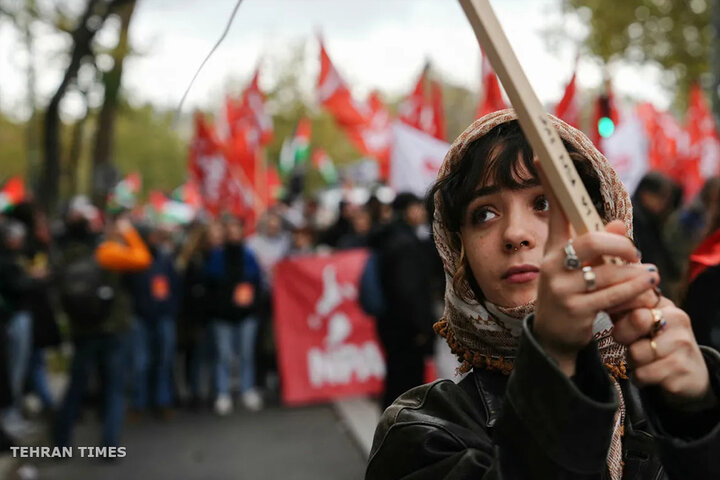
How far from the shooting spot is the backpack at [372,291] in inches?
255

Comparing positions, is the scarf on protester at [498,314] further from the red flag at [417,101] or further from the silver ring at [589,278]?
the red flag at [417,101]

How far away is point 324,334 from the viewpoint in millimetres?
9312

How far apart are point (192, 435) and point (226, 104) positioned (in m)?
8.49

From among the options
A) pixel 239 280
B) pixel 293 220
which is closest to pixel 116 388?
pixel 239 280

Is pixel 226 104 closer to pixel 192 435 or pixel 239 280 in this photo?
pixel 239 280

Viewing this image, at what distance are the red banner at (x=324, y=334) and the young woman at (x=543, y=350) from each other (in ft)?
24.9

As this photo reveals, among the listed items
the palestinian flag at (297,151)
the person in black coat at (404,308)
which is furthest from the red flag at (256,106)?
the person in black coat at (404,308)

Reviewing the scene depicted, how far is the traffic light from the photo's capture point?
→ 7.11 m

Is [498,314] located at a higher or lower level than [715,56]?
lower

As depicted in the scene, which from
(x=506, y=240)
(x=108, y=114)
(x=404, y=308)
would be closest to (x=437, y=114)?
(x=404, y=308)

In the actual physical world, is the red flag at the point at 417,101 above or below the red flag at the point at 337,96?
below

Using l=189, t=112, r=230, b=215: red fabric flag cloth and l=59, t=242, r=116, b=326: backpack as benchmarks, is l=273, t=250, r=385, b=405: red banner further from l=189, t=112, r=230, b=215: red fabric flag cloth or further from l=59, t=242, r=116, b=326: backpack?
l=189, t=112, r=230, b=215: red fabric flag cloth

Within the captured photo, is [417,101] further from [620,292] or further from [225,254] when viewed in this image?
[620,292]

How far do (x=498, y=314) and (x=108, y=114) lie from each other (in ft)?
45.2
